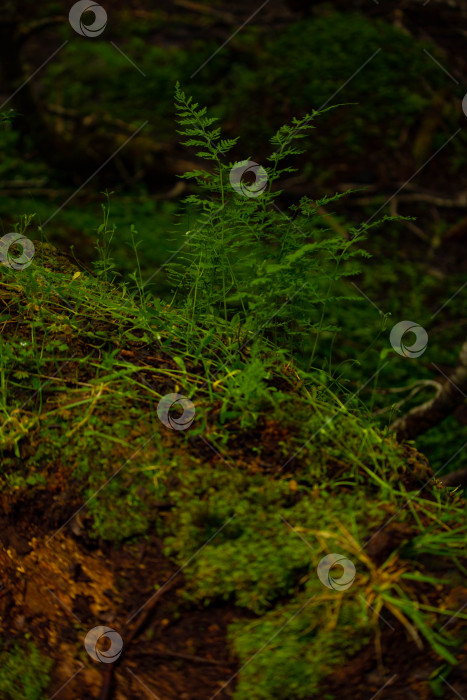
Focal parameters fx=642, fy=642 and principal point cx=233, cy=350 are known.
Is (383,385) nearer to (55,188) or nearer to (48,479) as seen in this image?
A: (48,479)


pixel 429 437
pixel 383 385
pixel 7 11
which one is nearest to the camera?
pixel 429 437

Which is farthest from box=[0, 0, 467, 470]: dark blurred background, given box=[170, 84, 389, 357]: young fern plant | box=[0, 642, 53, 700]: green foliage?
box=[0, 642, 53, 700]: green foliage

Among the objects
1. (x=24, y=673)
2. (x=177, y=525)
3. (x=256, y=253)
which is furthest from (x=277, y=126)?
(x=24, y=673)

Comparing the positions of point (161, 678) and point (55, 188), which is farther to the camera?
point (55, 188)

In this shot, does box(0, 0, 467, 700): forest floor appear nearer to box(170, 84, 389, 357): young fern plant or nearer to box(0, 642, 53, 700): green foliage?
box(0, 642, 53, 700): green foliage

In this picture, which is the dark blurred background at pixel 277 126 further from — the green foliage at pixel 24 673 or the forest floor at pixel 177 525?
the green foliage at pixel 24 673

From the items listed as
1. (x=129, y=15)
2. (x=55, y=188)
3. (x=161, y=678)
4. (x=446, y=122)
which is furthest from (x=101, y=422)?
(x=129, y=15)

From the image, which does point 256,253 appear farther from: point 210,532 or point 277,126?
point 277,126

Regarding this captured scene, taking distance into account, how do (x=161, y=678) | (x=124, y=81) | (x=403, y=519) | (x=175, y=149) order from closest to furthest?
1. (x=161, y=678)
2. (x=403, y=519)
3. (x=175, y=149)
4. (x=124, y=81)
